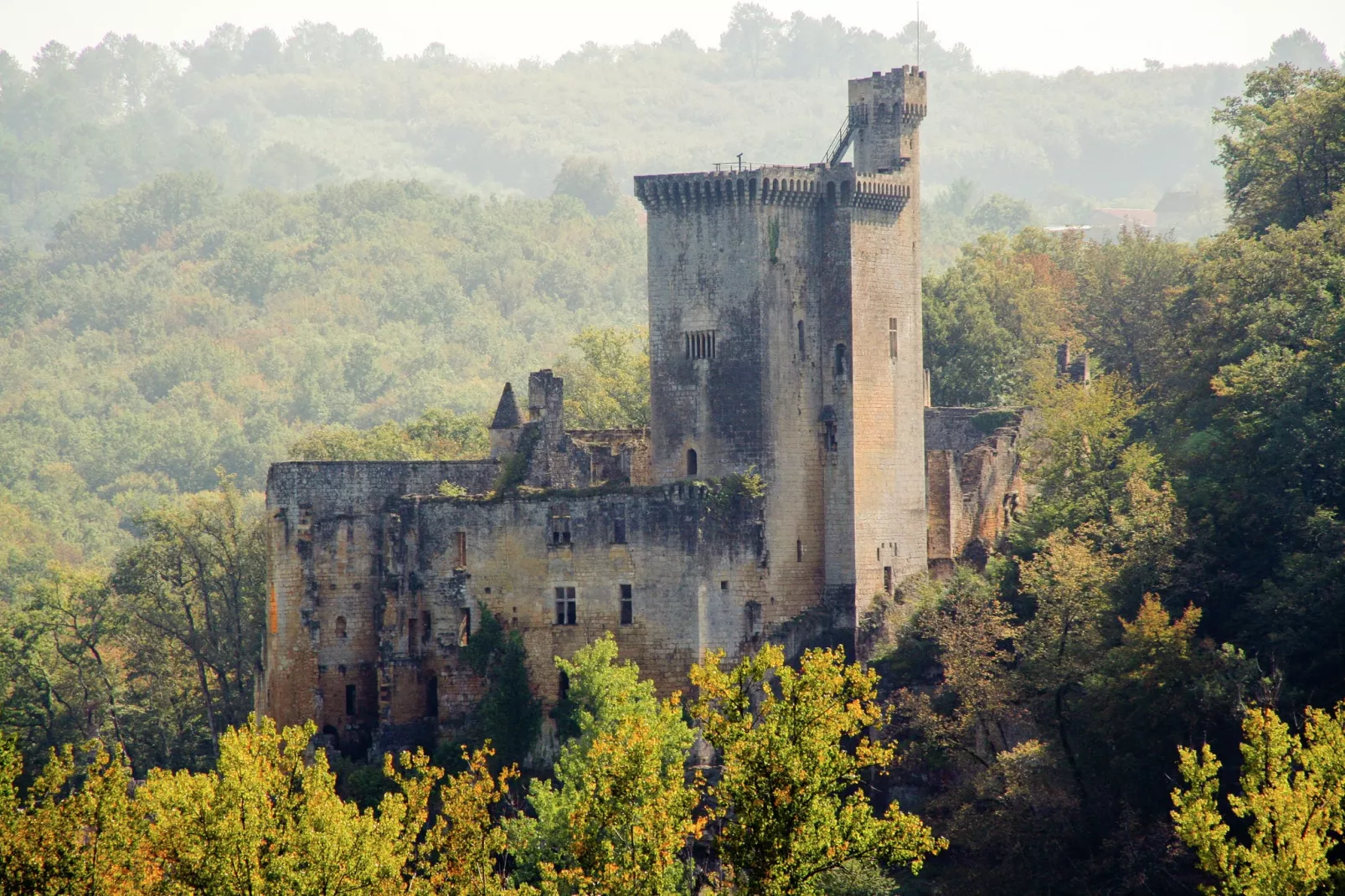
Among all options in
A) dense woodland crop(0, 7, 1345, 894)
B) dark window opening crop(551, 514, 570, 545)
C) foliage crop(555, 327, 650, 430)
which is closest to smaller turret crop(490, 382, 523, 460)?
dark window opening crop(551, 514, 570, 545)

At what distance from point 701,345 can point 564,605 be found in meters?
8.07

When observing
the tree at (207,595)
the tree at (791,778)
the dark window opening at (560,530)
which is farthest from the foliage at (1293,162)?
the tree at (207,595)

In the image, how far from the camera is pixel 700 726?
200 ft

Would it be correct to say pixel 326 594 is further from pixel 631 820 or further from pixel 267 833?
pixel 631 820

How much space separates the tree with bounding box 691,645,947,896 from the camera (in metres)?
40.3

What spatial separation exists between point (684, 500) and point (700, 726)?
592 cm

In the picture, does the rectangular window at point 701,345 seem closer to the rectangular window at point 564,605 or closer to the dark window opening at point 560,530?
the dark window opening at point 560,530

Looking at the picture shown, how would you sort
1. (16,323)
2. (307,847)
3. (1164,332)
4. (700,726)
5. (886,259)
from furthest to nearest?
1. (16,323)
2. (1164,332)
3. (886,259)
4. (700,726)
5. (307,847)

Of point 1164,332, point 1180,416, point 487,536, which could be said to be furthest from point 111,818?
point 1164,332

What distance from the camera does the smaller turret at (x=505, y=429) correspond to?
2608 inches

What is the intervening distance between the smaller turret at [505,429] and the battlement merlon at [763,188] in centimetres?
702

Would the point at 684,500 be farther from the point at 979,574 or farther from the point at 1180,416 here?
the point at 1180,416

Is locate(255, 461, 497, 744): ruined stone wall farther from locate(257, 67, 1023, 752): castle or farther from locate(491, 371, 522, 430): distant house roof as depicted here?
locate(491, 371, 522, 430): distant house roof

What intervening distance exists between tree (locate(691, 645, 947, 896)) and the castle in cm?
2018
